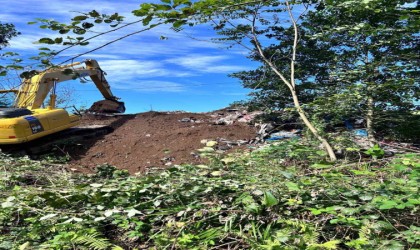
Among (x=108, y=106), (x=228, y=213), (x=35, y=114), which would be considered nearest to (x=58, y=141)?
(x=35, y=114)

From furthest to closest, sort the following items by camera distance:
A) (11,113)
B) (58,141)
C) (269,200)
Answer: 1. (58,141)
2. (11,113)
3. (269,200)

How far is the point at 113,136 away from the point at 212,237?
10062mm

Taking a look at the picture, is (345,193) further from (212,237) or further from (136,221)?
(136,221)

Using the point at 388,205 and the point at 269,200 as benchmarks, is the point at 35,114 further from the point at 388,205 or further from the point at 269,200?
the point at 388,205

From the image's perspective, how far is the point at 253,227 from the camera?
241 cm

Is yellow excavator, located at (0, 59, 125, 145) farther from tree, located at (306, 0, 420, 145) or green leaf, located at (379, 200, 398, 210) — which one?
green leaf, located at (379, 200, 398, 210)

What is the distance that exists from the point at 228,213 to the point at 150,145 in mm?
7349

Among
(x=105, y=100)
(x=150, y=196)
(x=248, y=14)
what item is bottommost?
(x=150, y=196)

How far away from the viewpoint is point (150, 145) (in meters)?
9.84

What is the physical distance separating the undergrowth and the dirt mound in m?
4.54

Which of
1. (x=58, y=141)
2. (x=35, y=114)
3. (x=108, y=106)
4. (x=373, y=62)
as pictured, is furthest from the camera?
(x=108, y=106)

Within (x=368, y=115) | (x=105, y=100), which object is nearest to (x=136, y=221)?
(x=368, y=115)

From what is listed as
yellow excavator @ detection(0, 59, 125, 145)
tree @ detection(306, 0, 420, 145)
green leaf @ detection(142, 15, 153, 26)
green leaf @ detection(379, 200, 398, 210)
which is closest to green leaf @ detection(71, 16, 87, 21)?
green leaf @ detection(142, 15, 153, 26)

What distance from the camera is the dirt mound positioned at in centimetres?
839
